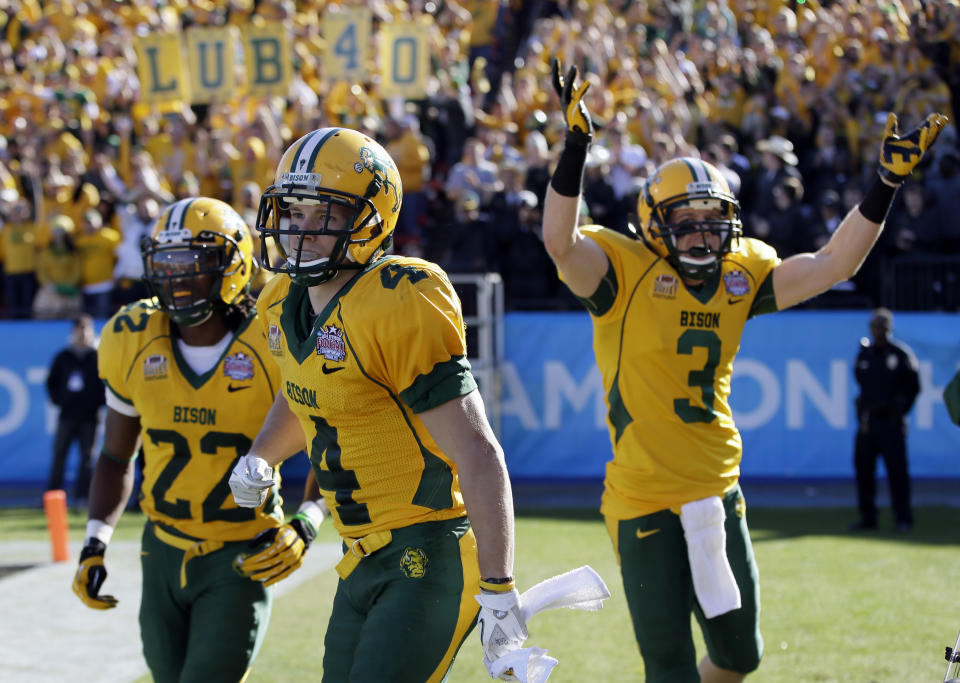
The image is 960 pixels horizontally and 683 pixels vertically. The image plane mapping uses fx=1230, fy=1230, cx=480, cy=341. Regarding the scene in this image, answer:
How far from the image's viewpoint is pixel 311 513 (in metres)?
3.98

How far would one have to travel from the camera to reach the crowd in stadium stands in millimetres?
11734

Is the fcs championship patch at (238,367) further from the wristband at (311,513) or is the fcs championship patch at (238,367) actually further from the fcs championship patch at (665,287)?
the fcs championship patch at (665,287)

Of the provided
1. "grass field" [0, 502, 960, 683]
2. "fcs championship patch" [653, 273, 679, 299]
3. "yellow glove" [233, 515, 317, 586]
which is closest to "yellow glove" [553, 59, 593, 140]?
"fcs championship patch" [653, 273, 679, 299]

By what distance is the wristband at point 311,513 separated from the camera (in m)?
3.96

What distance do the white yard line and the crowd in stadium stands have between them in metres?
4.11

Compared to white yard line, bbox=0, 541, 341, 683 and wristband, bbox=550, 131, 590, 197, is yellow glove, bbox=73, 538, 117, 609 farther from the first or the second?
wristband, bbox=550, 131, 590, 197

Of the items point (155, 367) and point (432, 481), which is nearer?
point (432, 481)

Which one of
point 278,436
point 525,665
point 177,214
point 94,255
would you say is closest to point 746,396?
point 94,255

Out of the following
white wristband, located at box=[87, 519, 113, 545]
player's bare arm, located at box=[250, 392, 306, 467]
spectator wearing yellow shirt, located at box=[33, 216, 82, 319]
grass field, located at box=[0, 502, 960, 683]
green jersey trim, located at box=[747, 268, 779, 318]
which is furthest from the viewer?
spectator wearing yellow shirt, located at box=[33, 216, 82, 319]

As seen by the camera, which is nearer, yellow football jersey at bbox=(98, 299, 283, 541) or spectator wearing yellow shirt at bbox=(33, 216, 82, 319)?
yellow football jersey at bbox=(98, 299, 283, 541)

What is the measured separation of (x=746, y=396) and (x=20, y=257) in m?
7.73

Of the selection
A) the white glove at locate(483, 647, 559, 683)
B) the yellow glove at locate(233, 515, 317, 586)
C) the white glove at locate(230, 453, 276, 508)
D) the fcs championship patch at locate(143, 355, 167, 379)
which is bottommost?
the yellow glove at locate(233, 515, 317, 586)

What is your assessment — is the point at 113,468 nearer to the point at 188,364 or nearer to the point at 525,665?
the point at 188,364

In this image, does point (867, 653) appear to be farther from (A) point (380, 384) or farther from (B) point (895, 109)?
(B) point (895, 109)
